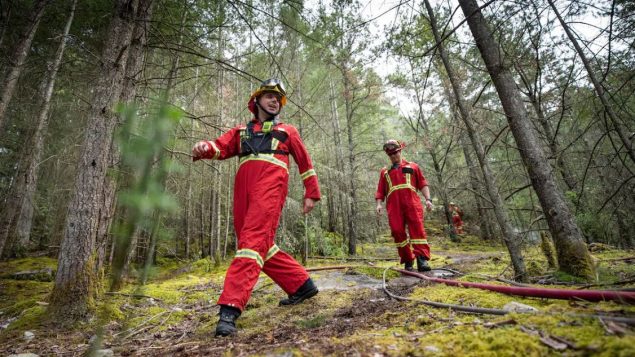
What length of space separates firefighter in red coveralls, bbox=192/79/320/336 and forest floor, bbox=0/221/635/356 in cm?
28

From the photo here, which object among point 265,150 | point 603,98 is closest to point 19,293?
point 265,150

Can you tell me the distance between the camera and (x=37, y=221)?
17.3m

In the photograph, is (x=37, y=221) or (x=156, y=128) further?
(x=37, y=221)

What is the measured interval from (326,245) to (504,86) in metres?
8.37

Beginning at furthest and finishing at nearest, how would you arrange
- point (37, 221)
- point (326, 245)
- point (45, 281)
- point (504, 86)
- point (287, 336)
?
point (37, 221), point (326, 245), point (45, 281), point (504, 86), point (287, 336)

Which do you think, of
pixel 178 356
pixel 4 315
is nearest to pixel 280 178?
pixel 178 356

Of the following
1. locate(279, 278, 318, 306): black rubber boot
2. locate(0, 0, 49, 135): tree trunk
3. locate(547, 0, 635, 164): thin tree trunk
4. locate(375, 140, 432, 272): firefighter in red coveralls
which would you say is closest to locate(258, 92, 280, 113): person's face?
locate(279, 278, 318, 306): black rubber boot

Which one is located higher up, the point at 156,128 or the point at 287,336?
the point at 156,128

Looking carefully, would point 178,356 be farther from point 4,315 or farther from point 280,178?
point 4,315

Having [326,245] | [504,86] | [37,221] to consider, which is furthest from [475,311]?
[37,221]

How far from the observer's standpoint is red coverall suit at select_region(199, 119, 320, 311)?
2584 millimetres

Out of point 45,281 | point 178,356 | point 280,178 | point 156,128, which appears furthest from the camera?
point 45,281

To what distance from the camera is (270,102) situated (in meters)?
3.38

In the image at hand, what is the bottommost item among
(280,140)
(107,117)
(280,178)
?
(280,178)
